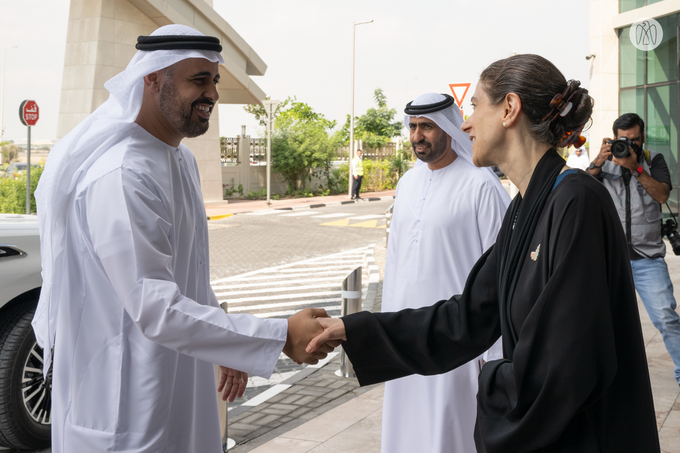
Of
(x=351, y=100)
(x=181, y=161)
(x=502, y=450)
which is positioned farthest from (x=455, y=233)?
(x=351, y=100)

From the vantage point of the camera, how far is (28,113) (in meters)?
17.6

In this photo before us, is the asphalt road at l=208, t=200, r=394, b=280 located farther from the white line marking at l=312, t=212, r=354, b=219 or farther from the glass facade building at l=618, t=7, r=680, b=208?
the glass facade building at l=618, t=7, r=680, b=208

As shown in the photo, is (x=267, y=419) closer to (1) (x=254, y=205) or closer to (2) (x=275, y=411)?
(2) (x=275, y=411)

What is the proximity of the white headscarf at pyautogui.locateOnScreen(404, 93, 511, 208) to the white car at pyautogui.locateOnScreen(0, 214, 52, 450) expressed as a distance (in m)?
2.65

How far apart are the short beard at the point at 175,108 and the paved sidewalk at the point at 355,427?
7.68ft

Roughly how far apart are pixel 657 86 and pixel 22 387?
16104mm

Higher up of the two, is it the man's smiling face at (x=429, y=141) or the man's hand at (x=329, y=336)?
the man's smiling face at (x=429, y=141)

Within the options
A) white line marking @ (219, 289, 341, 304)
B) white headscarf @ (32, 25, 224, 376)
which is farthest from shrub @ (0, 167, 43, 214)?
white headscarf @ (32, 25, 224, 376)

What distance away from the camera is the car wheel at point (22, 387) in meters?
4.24

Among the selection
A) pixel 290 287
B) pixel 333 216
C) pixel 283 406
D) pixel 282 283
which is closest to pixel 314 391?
pixel 283 406

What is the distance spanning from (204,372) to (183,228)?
57 cm

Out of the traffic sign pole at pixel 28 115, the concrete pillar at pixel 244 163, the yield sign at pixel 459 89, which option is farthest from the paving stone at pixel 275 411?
the concrete pillar at pixel 244 163

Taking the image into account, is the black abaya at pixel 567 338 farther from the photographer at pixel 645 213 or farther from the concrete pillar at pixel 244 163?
the concrete pillar at pixel 244 163

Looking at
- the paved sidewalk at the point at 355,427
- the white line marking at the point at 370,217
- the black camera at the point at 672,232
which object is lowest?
the paved sidewalk at the point at 355,427
